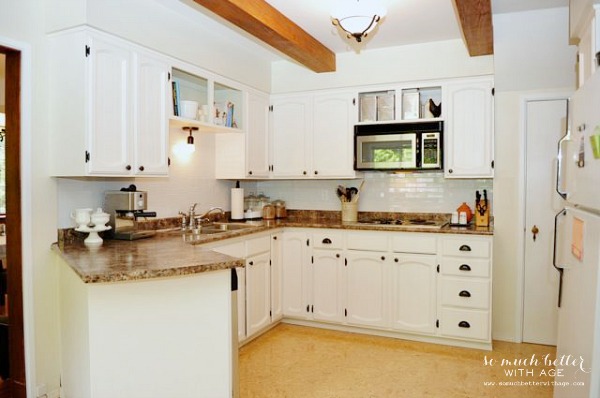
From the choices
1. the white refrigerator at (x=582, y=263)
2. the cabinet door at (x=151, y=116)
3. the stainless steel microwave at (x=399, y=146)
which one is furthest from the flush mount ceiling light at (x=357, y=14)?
the stainless steel microwave at (x=399, y=146)

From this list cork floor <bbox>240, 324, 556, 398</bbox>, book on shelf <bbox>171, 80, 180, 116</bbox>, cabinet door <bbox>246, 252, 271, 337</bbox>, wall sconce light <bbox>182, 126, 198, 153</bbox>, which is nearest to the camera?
cork floor <bbox>240, 324, 556, 398</bbox>

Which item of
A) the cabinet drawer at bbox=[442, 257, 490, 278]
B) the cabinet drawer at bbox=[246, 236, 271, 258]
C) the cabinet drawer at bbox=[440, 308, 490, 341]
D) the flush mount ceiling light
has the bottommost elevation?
the cabinet drawer at bbox=[440, 308, 490, 341]

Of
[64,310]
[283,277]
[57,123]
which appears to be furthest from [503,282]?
[57,123]

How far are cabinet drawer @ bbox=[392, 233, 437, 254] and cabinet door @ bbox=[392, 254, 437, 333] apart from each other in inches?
1.9

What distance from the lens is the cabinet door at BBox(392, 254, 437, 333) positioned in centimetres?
356

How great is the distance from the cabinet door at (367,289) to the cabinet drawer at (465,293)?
48 centimetres

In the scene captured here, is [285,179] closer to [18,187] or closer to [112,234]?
[112,234]

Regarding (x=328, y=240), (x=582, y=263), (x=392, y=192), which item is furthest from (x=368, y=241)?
(x=582, y=263)

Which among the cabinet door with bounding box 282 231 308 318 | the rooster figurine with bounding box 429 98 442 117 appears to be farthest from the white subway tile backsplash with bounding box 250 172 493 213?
the cabinet door with bounding box 282 231 308 318

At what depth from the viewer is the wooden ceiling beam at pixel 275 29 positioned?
8.52 ft

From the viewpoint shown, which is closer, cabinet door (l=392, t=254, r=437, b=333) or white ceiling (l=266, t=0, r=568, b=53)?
white ceiling (l=266, t=0, r=568, b=53)

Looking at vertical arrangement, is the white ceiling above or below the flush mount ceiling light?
above

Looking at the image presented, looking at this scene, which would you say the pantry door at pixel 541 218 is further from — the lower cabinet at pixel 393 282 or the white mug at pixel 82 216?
the white mug at pixel 82 216

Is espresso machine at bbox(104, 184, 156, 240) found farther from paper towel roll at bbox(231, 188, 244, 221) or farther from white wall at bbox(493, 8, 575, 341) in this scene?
white wall at bbox(493, 8, 575, 341)
